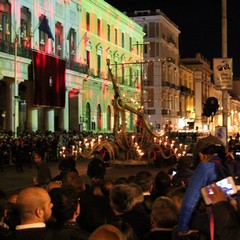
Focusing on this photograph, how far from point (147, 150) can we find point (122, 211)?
64.7ft

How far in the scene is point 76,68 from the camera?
153ft

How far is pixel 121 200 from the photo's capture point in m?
5.80

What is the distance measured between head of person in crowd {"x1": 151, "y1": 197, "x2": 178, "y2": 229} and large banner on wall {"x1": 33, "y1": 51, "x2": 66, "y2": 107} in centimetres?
3385

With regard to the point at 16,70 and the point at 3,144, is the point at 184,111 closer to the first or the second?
the point at 16,70

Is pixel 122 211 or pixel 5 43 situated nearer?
pixel 122 211

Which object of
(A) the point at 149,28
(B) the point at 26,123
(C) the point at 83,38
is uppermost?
(A) the point at 149,28

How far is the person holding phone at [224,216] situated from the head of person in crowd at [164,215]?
109cm

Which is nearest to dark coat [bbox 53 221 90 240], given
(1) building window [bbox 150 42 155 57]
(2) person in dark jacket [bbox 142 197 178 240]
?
(2) person in dark jacket [bbox 142 197 178 240]

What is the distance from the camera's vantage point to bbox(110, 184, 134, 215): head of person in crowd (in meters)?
5.80

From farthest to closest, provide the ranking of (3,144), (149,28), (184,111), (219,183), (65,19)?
(184,111) → (149,28) → (65,19) → (3,144) → (219,183)

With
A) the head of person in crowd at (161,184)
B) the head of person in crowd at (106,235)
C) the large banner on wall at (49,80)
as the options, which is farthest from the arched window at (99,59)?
the head of person in crowd at (106,235)

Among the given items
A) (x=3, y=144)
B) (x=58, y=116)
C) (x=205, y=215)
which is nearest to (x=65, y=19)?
(x=58, y=116)

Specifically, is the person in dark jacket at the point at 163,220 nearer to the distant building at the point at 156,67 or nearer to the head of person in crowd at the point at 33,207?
the head of person in crowd at the point at 33,207

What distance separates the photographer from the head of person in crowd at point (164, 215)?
5.23 m
